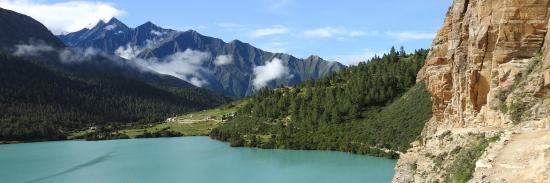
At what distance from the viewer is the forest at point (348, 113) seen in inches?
4646

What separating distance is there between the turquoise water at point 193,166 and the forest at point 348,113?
23.0 ft

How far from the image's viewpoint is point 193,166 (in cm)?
10700

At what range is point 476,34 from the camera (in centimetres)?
2828

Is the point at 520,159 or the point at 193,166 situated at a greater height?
the point at 520,159

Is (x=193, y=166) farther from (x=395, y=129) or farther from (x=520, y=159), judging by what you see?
(x=520, y=159)

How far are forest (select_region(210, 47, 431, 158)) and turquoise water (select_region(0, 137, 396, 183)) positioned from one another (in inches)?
276

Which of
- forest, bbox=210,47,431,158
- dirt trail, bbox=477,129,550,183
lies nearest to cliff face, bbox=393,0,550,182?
dirt trail, bbox=477,129,550,183

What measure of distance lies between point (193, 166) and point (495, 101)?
86256 millimetres

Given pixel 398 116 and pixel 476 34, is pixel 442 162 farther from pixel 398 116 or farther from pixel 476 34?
pixel 398 116

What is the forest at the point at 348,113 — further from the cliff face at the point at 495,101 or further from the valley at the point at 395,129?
the cliff face at the point at 495,101

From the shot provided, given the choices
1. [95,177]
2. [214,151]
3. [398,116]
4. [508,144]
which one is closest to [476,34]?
[508,144]

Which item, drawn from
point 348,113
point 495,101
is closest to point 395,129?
point 348,113

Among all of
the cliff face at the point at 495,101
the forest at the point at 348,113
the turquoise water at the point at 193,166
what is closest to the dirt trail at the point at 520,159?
the cliff face at the point at 495,101

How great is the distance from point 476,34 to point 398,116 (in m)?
95.9
